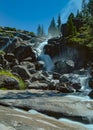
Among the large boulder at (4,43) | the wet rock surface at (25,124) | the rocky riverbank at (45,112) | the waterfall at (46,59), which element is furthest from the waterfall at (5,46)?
the wet rock surface at (25,124)

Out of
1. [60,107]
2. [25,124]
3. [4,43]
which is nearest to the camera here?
[25,124]

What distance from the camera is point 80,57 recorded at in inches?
2228

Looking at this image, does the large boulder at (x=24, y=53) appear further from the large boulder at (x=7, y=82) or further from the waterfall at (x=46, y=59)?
the large boulder at (x=7, y=82)

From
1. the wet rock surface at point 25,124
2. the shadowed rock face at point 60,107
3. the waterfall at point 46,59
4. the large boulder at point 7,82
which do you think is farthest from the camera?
the waterfall at point 46,59

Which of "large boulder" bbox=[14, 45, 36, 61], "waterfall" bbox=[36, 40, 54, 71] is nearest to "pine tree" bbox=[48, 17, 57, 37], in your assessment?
"waterfall" bbox=[36, 40, 54, 71]

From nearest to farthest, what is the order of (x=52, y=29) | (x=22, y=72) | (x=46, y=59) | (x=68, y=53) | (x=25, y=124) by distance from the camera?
1. (x=25, y=124)
2. (x=22, y=72)
3. (x=46, y=59)
4. (x=68, y=53)
5. (x=52, y=29)

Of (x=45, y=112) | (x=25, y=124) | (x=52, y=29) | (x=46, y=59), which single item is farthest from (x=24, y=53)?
(x=52, y=29)

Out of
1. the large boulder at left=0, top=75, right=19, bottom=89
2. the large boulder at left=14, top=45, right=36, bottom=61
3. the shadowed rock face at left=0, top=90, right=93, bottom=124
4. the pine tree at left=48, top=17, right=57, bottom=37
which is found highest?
the pine tree at left=48, top=17, right=57, bottom=37

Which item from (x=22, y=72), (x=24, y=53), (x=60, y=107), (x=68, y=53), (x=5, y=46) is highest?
(x=5, y=46)

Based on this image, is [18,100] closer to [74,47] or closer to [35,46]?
[74,47]

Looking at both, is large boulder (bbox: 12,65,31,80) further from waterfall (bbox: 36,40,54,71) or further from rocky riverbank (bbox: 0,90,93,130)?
rocky riverbank (bbox: 0,90,93,130)

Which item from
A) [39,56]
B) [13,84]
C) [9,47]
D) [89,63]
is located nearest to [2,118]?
[13,84]

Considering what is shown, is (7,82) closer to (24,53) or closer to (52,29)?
(24,53)

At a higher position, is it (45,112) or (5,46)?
(5,46)
